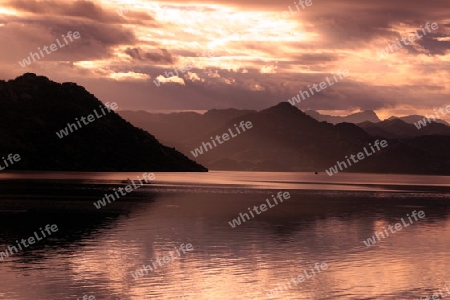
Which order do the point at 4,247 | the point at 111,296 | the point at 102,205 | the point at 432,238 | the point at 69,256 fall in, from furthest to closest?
the point at 102,205 → the point at 432,238 → the point at 4,247 → the point at 69,256 → the point at 111,296

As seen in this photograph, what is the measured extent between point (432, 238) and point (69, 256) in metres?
49.4

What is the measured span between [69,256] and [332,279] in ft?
84.2

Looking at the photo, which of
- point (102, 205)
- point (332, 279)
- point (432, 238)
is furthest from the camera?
point (102, 205)

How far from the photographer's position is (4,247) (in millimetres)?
A: 68875

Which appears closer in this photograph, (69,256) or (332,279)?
(332,279)

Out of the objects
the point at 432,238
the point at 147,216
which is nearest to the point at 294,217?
the point at 147,216

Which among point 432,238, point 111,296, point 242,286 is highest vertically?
point 111,296

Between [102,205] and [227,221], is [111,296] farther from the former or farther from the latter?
[102,205]

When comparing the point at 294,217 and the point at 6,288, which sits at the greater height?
the point at 6,288

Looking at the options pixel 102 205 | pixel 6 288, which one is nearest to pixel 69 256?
pixel 6 288

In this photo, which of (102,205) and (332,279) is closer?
(332,279)

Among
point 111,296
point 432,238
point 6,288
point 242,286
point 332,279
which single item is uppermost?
point 6,288

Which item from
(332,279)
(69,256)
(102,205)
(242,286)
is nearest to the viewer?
(242,286)

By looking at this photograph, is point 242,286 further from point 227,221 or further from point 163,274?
point 227,221
